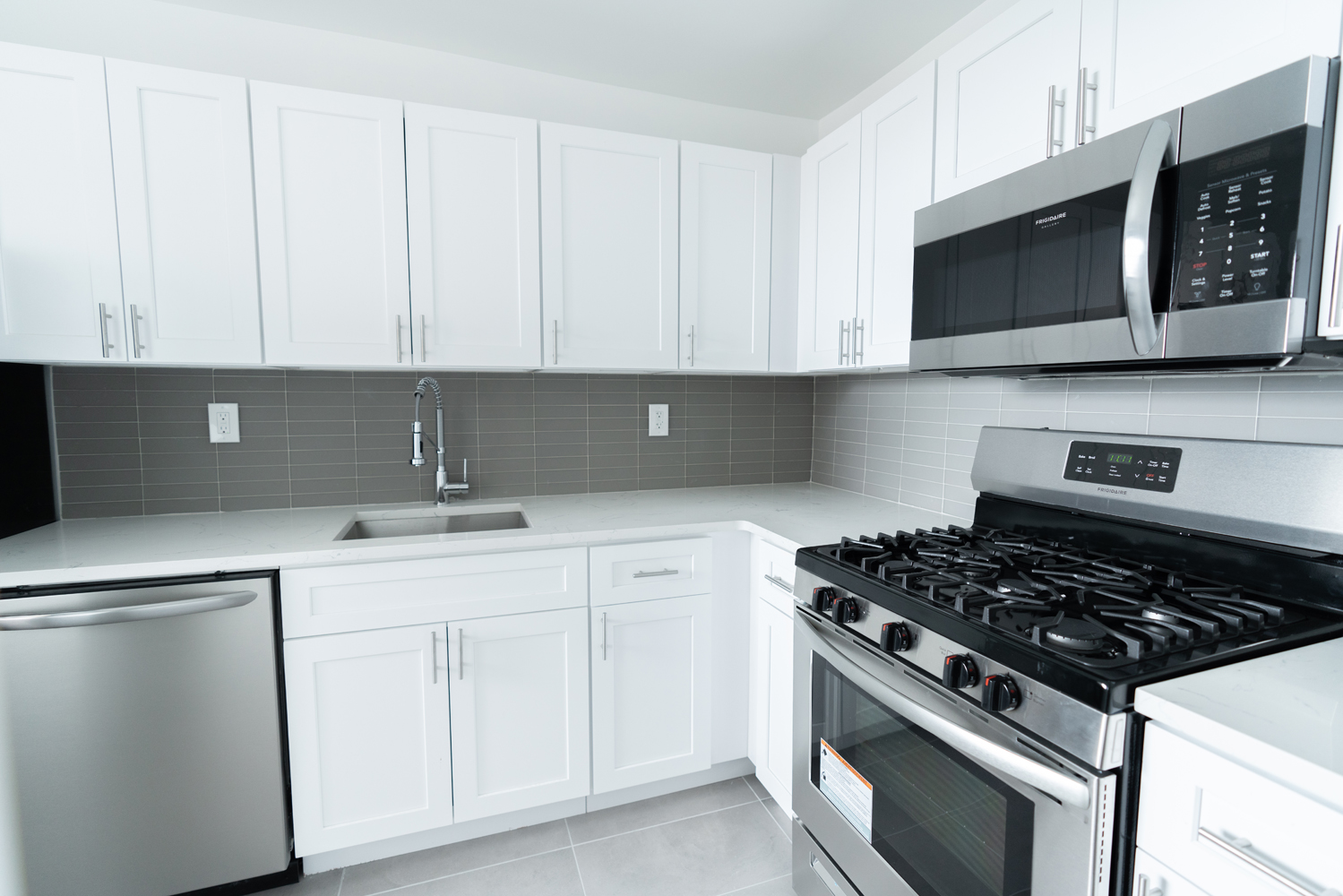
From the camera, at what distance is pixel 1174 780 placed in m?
0.77

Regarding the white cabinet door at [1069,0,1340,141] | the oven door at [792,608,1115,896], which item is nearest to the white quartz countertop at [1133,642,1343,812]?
the oven door at [792,608,1115,896]

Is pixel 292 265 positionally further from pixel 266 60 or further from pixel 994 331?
pixel 994 331

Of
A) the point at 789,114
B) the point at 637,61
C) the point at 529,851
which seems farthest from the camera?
the point at 789,114

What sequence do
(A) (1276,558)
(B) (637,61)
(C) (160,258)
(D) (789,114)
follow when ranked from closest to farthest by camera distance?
(A) (1276,558) → (C) (160,258) → (B) (637,61) → (D) (789,114)

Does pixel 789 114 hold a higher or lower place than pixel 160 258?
higher

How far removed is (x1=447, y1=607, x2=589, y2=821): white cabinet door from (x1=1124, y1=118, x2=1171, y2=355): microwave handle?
151 centimetres

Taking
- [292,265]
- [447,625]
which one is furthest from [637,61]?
[447,625]

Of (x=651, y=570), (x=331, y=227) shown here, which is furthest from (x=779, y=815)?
(x=331, y=227)

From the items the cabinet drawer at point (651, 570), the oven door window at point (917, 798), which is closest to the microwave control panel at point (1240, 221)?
the oven door window at point (917, 798)

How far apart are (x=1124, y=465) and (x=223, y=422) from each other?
8.45 ft

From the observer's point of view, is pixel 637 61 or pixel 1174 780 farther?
pixel 637 61

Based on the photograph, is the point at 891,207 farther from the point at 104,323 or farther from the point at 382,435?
the point at 104,323

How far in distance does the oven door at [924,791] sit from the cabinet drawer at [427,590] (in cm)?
71

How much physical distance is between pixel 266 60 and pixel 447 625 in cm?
192
